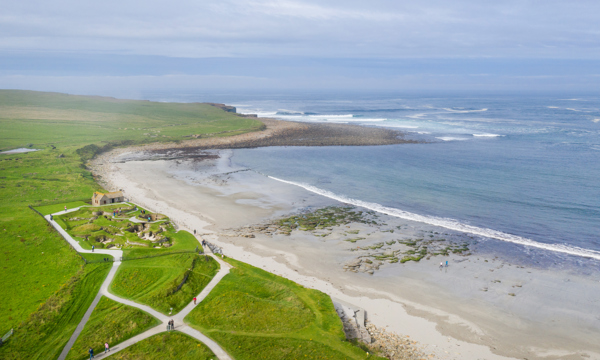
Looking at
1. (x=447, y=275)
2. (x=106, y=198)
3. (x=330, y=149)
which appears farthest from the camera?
(x=330, y=149)

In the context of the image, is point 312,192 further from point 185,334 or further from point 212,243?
point 185,334

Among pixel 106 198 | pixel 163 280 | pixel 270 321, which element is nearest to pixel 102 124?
pixel 106 198

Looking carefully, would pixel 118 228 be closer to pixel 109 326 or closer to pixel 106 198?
pixel 106 198

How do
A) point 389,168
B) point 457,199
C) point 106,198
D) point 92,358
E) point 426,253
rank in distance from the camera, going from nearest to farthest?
point 92,358, point 426,253, point 106,198, point 457,199, point 389,168

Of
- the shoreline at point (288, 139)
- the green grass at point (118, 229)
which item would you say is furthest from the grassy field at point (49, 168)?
the shoreline at point (288, 139)

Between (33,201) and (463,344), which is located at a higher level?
(33,201)

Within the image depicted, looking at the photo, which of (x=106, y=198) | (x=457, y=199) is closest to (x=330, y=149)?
(x=457, y=199)

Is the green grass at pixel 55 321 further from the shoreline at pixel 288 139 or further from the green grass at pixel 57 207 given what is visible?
the shoreline at pixel 288 139

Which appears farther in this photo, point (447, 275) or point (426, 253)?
point (426, 253)
